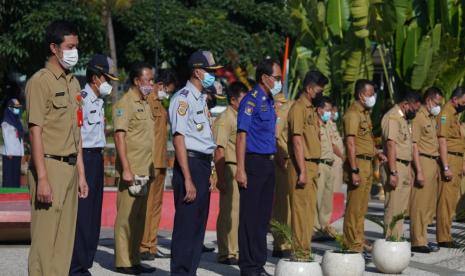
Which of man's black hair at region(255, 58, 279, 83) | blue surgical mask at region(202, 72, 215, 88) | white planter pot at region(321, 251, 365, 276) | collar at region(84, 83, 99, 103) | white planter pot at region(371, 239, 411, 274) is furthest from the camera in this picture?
white planter pot at region(371, 239, 411, 274)

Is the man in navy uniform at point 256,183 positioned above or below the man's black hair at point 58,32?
below

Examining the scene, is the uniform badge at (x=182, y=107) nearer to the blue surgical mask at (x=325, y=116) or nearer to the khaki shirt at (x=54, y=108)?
the khaki shirt at (x=54, y=108)

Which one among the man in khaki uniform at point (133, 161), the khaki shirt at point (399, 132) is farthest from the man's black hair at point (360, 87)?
the man in khaki uniform at point (133, 161)

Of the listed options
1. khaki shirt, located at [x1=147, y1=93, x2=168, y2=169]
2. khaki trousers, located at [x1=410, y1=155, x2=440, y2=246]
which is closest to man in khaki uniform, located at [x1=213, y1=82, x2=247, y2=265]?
khaki shirt, located at [x1=147, y1=93, x2=168, y2=169]

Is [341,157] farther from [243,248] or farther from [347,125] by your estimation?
[243,248]

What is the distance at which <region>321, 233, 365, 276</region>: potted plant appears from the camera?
995 centimetres

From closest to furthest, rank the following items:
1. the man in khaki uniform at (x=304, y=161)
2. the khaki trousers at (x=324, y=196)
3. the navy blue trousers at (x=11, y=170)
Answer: the man in khaki uniform at (x=304, y=161) → the khaki trousers at (x=324, y=196) → the navy blue trousers at (x=11, y=170)

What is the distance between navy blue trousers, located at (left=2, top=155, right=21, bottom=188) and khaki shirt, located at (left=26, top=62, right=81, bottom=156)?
11144 mm

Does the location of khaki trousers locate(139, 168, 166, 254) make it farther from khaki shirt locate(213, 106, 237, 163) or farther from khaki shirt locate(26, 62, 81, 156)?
khaki shirt locate(26, 62, 81, 156)

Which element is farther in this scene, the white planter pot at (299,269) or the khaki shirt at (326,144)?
the khaki shirt at (326,144)

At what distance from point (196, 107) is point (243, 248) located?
5.03 ft

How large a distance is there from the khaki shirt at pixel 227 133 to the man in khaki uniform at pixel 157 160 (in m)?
0.56

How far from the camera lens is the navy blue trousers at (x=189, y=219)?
9.19 meters

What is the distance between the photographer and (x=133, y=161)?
416 inches
